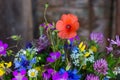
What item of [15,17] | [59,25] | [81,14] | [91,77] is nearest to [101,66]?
[91,77]

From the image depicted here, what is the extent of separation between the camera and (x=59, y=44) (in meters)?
1.10

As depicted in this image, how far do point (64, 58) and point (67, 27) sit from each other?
0.29 feet

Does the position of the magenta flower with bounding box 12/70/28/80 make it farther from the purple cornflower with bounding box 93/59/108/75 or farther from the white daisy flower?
the purple cornflower with bounding box 93/59/108/75

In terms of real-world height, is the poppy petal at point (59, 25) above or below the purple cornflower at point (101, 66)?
above

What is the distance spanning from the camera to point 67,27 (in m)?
1.04

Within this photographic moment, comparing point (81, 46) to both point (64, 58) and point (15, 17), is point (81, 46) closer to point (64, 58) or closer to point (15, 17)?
point (64, 58)

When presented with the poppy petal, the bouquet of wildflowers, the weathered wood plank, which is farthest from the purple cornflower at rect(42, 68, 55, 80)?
the weathered wood plank

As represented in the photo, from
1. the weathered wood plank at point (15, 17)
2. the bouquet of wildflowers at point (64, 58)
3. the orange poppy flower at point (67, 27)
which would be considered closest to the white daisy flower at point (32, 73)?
the bouquet of wildflowers at point (64, 58)

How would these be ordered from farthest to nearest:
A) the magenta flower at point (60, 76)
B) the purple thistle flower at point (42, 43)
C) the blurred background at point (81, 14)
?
the blurred background at point (81, 14) < the purple thistle flower at point (42, 43) < the magenta flower at point (60, 76)

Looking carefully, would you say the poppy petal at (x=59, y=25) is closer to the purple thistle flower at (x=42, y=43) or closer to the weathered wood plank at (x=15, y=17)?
the purple thistle flower at (x=42, y=43)

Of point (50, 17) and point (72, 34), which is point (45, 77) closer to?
point (72, 34)

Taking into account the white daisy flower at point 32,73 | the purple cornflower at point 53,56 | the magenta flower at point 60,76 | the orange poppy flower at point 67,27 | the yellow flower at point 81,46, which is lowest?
the magenta flower at point 60,76

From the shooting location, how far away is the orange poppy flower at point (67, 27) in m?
1.03

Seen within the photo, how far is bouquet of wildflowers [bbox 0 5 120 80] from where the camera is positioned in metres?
1.02
